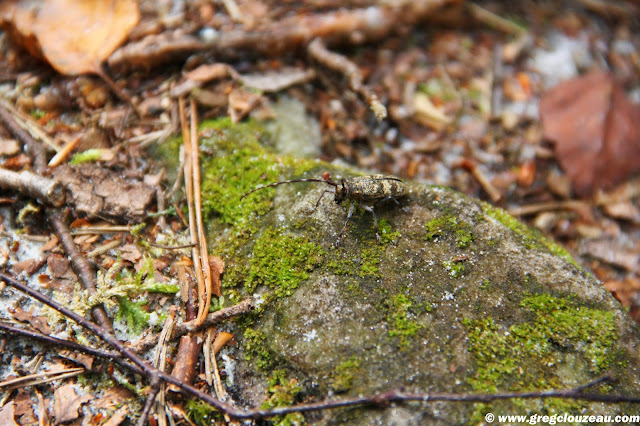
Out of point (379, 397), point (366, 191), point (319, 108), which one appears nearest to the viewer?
point (379, 397)

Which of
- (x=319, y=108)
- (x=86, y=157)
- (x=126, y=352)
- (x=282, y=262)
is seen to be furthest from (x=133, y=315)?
(x=319, y=108)

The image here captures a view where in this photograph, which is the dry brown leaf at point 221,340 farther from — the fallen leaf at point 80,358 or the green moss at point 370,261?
the green moss at point 370,261

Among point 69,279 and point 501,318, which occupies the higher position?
point 69,279

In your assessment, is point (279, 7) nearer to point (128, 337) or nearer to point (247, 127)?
point (247, 127)

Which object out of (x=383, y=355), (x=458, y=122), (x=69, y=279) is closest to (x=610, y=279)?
(x=458, y=122)

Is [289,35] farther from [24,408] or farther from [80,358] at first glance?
[24,408]

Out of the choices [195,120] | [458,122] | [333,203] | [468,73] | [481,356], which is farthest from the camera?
[468,73]

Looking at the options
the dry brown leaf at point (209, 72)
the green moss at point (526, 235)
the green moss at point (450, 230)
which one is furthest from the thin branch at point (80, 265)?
the green moss at point (526, 235)
